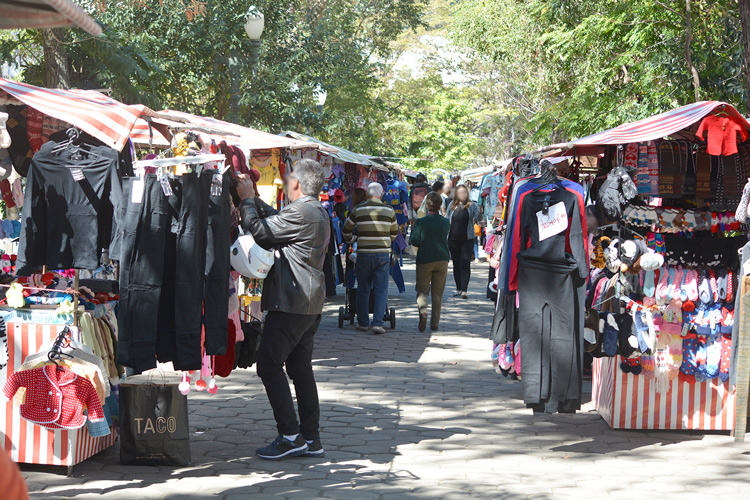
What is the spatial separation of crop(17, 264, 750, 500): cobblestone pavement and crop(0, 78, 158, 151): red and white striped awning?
2.22 meters

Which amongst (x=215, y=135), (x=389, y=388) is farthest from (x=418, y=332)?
(x=215, y=135)

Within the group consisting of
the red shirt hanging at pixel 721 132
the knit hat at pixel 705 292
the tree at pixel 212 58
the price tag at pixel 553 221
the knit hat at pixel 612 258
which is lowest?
the knit hat at pixel 705 292

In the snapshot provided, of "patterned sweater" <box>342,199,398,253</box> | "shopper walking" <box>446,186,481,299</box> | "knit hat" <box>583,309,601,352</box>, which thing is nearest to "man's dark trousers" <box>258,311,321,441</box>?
"knit hat" <box>583,309,601,352</box>

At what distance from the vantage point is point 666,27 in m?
15.5

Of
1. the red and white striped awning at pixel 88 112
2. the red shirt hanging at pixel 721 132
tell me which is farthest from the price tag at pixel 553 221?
the red and white striped awning at pixel 88 112

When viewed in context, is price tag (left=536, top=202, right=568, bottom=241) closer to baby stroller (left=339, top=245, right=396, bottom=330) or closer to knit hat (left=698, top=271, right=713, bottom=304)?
knit hat (left=698, top=271, right=713, bottom=304)

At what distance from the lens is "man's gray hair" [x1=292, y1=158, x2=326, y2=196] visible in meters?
6.20

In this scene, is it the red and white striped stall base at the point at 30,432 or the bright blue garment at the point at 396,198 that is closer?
the red and white striped stall base at the point at 30,432

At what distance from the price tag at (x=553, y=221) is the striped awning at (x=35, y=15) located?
4.51 m

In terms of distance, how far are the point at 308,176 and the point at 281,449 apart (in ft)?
6.54

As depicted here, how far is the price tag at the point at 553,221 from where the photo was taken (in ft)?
21.5

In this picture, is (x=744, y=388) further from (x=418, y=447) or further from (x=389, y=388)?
(x=389, y=388)

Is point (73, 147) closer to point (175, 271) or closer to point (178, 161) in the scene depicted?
point (178, 161)

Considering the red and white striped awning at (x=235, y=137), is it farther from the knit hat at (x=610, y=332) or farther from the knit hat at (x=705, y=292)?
the knit hat at (x=705, y=292)
